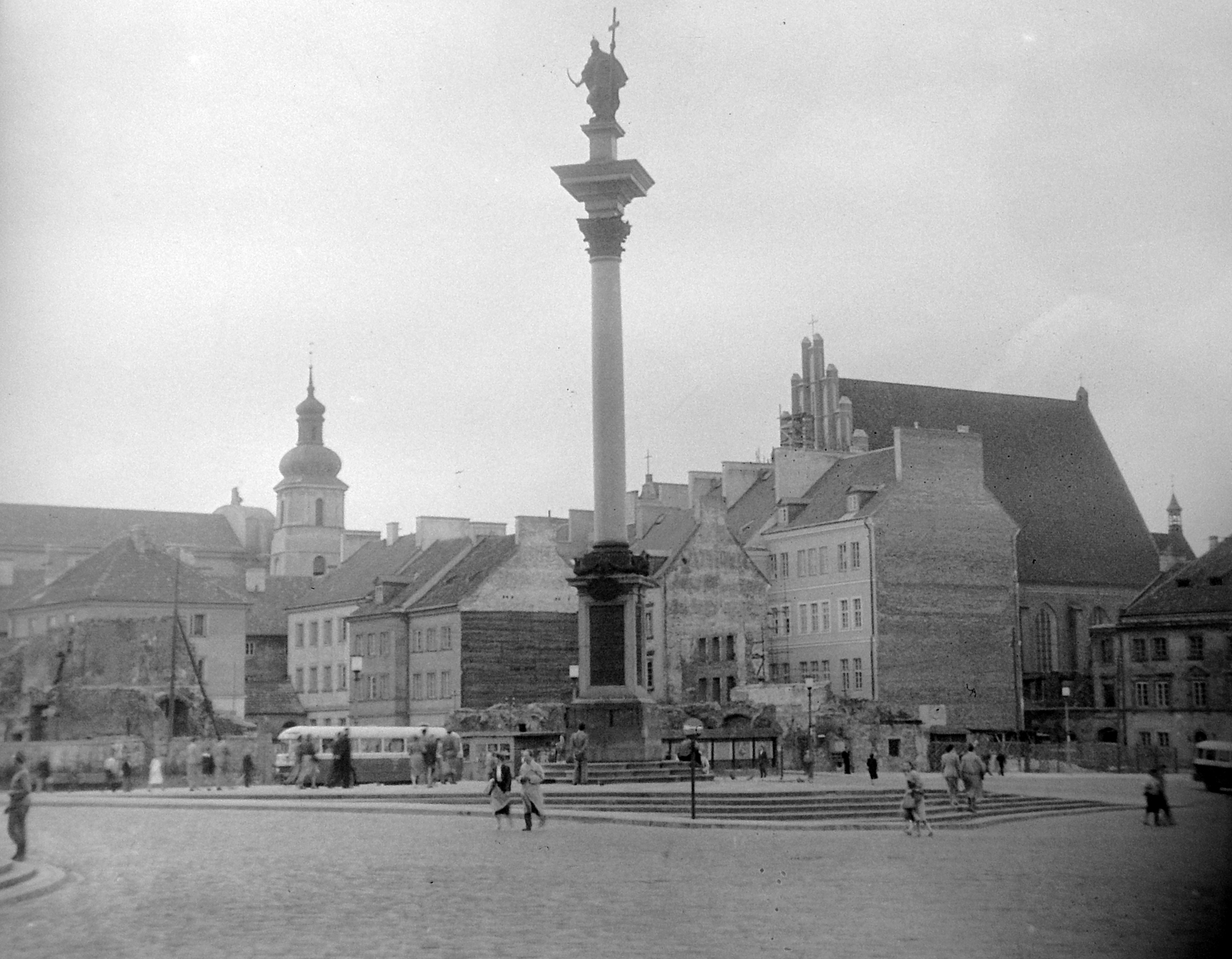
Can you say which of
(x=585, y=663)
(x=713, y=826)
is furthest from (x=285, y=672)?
A: (x=713, y=826)

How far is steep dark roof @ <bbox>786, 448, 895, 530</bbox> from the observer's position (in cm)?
6762

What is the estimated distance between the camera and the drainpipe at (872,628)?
2569 inches

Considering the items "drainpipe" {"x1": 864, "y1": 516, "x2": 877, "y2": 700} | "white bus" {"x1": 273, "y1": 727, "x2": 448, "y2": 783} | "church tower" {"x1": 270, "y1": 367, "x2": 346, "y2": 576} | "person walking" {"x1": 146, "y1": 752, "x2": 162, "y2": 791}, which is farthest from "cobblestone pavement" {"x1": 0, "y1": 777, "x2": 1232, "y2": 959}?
"church tower" {"x1": 270, "y1": 367, "x2": 346, "y2": 576}

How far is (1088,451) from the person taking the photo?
85938 mm

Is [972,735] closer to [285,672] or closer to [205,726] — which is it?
[205,726]

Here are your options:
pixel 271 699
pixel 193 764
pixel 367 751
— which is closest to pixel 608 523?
pixel 193 764

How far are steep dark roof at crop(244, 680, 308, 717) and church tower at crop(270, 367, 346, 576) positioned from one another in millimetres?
43204

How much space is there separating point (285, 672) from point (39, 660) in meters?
64.2

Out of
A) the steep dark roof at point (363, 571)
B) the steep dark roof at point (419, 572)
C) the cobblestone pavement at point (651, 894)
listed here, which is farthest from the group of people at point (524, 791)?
the steep dark roof at point (363, 571)

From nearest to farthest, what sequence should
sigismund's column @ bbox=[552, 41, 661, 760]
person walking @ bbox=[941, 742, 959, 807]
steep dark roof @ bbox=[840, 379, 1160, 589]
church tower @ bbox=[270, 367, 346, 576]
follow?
person walking @ bbox=[941, 742, 959, 807] < sigismund's column @ bbox=[552, 41, 661, 760] < steep dark roof @ bbox=[840, 379, 1160, 589] < church tower @ bbox=[270, 367, 346, 576]

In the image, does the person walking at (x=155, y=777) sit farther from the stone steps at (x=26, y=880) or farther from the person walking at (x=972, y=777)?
the stone steps at (x=26, y=880)

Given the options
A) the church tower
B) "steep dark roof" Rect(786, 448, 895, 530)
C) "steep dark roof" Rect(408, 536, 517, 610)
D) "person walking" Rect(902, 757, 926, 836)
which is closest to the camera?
"person walking" Rect(902, 757, 926, 836)

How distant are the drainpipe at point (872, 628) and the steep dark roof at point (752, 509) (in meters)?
7.65

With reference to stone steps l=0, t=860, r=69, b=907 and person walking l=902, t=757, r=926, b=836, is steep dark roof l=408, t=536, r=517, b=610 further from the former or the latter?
stone steps l=0, t=860, r=69, b=907
